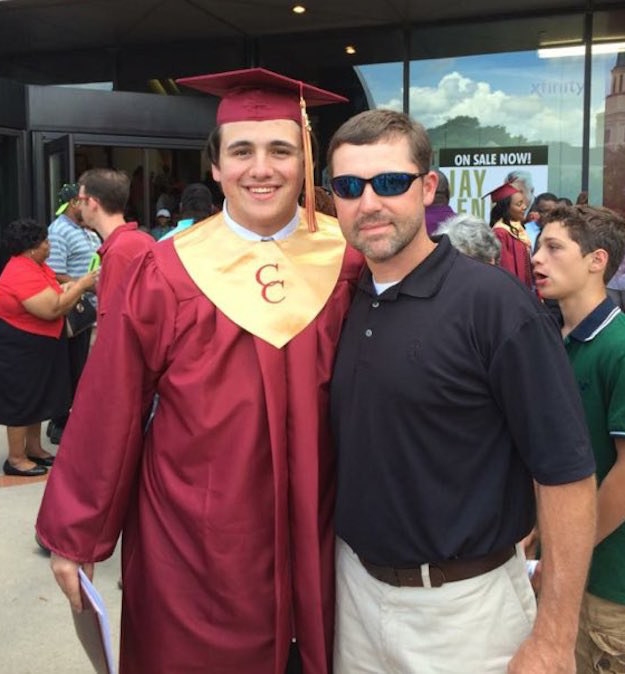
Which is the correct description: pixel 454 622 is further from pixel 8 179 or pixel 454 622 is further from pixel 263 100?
pixel 8 179

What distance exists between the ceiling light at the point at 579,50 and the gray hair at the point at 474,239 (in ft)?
24.8

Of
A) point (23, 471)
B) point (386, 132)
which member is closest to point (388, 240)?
point (386, 132)

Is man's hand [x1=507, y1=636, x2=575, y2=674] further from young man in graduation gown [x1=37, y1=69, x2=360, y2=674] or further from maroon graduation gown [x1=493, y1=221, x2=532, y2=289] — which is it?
maroon graduation gown [x1=493, y1=221, x2=532, y2=289]

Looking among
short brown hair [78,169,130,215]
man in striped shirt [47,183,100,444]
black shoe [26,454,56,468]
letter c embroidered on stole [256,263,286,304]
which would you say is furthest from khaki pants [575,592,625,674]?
man in striped shirt [47,183,100,444]

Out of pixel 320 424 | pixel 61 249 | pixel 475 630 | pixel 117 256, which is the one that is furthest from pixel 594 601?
pixel 61 249

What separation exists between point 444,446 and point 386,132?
0.70 metres

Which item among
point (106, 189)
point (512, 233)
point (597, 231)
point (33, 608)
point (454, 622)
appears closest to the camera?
point (454, 622)

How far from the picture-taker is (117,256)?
12.2 feet

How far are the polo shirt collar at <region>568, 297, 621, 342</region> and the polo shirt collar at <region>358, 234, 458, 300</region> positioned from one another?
0.55 metres

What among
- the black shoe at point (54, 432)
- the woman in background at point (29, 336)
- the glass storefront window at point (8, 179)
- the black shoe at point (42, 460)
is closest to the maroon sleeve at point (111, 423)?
the woman in background at point (29, 336)

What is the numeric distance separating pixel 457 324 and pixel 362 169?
0.41 m

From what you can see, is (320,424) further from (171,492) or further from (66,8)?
(66,8)

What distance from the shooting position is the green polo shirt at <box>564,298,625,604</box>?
2.02 meters

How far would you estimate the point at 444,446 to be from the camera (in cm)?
169
